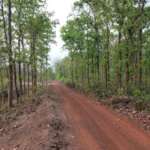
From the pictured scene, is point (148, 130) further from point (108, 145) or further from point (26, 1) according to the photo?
point (26, 1)

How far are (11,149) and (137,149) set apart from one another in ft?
16.1

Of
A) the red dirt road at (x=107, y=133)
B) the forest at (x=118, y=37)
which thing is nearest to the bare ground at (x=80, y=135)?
the red dirt road at (x=107, y=133)

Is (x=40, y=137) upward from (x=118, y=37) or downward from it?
downward

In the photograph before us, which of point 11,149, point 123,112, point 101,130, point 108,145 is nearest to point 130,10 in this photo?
point 123,112

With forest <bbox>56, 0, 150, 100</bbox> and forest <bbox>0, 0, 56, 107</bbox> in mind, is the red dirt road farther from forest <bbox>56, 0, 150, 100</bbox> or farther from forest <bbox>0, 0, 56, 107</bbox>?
forest <bbox>0, 0, 56, 107</bbox>

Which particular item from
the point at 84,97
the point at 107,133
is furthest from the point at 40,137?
the point at 84,97

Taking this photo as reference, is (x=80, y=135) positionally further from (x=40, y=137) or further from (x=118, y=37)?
(x=118, y=37)

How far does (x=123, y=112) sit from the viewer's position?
1479cm

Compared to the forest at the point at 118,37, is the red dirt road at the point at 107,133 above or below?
below

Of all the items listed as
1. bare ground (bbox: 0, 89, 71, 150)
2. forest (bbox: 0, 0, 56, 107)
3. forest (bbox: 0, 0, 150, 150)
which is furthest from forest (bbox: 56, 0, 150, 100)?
bare ground (bbox: 0, 89, 71, 150)

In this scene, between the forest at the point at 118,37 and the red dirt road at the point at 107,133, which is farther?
the forest at the point at 118,37

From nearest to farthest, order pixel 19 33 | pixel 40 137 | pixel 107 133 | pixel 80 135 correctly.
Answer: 1. pixel 40 137
2. pixel 80 135
3. pixel 107 133
4. pixel 19 33

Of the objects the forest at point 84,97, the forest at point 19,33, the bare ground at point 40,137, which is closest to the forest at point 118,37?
the forest at point 84,97

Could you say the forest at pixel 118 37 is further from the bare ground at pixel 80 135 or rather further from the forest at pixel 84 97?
the bare ground at pixel 80 135
